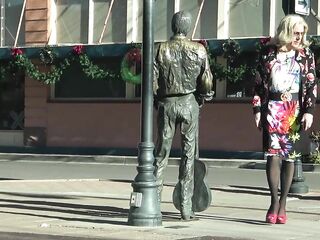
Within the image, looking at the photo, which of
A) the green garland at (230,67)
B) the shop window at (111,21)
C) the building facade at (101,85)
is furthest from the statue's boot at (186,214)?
the shop window at (111,21)

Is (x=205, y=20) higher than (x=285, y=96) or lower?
higher

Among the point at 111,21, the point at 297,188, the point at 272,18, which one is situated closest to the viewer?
the point at 297,188

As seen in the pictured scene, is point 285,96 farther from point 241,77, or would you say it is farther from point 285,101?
point 241,77

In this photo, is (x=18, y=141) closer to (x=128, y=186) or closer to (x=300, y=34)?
(x=128, y=186)

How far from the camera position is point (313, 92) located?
7523 millimetres

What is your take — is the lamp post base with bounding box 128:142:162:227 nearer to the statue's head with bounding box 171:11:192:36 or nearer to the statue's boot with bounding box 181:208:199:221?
the statue's boot with bounding box 181:208:199:221

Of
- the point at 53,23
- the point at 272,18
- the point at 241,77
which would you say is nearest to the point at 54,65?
the point at 53,23

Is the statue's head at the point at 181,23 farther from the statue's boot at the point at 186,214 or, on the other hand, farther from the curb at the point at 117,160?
the curb at the point at 117,160

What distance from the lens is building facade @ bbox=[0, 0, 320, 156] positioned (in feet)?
72.2

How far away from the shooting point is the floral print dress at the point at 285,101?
749cm

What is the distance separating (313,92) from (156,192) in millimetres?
2044

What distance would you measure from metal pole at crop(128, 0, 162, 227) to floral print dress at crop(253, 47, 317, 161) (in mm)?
1199

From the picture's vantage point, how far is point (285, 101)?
7.50 m

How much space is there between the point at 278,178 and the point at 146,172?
57.0 inches
